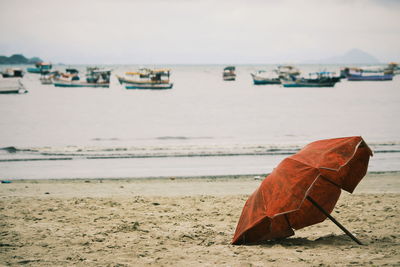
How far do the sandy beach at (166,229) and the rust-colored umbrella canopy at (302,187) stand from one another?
0.30m

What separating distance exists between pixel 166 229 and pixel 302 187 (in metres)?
2.82

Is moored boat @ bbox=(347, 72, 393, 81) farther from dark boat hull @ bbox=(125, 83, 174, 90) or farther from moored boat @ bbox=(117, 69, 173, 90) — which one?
dark boat hull @ bbox=(125, 83, 174, 90)

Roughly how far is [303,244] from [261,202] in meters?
1.07

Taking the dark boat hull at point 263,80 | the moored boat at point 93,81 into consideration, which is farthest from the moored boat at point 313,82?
the moored boat at point 93,81

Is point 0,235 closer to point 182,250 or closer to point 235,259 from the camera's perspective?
point 182,250

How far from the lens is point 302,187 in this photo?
16.1 feet

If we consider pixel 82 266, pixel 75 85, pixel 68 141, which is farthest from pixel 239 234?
pixel 75 85

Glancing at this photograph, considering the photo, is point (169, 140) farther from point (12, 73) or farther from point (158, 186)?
point (12, 73)

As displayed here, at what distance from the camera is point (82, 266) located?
5160 millimetres

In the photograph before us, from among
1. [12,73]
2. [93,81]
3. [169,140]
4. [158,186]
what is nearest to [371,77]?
[93,81]

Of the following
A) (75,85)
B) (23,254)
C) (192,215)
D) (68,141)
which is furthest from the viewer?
(75,85)

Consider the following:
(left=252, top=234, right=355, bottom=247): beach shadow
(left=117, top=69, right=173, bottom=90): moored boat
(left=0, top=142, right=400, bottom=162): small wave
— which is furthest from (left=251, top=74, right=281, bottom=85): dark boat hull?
(left=252, top=234, right=355, bottom=247): beach shadow

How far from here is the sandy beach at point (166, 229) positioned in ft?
17.4

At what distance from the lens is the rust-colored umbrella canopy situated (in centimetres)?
492
